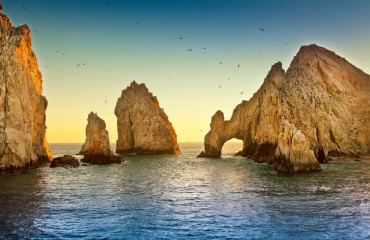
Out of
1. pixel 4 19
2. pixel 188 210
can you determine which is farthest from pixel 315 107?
pixel 4 19

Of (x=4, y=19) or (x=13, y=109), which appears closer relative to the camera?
(x=13, y=109)

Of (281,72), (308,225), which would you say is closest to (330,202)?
(308,225)

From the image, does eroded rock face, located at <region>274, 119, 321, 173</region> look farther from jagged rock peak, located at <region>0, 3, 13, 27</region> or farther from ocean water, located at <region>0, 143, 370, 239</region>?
jagged rock peak, located at <region>0, 3, 13, 27</region>

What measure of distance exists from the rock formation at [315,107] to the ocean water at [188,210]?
90.0ft

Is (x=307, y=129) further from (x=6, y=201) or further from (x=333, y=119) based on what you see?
(x=6, y=201)

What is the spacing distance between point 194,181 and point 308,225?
20.3m

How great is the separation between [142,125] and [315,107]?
58.0m

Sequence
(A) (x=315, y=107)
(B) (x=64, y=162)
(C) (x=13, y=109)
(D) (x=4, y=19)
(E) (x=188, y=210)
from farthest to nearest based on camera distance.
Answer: (A) (x=315, y=107) < (B) (x=64, y=162) < (D) (x=4, y=19) < (C) (x=13, y=109) < (E) (x=188, y=210)

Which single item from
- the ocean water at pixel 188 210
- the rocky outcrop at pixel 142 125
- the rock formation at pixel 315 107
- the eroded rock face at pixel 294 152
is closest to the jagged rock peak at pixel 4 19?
the ocean water at pixel 188 210

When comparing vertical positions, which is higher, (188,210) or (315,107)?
(315,107)

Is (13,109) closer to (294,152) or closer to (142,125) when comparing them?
(294,152)

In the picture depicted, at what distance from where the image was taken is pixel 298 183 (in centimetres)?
3122

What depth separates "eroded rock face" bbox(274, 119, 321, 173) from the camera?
38.1 metres

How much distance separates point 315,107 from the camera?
61562 millimetres
